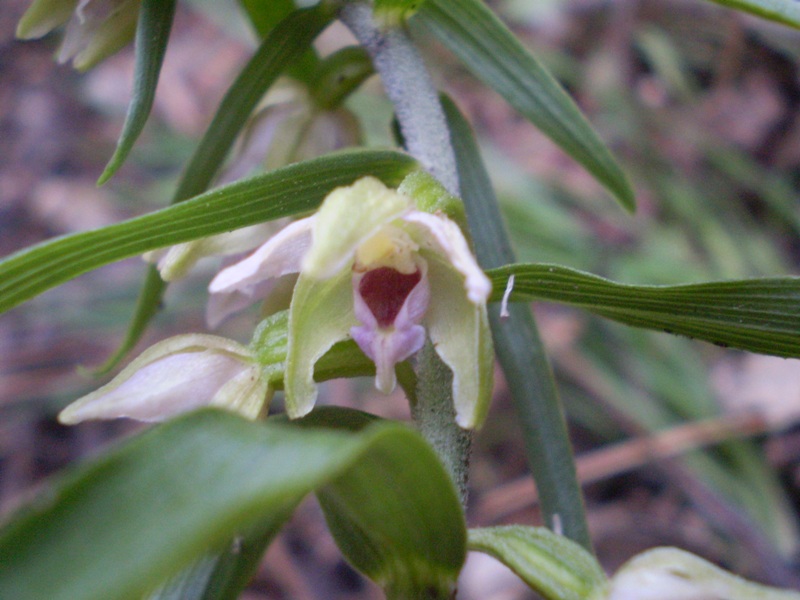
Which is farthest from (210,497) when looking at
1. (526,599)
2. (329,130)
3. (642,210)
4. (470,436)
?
(642,210)

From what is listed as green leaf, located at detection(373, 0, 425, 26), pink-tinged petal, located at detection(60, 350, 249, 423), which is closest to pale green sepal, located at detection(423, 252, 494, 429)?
pink-tinged petal, located at detection(60, 350, 249, 423)

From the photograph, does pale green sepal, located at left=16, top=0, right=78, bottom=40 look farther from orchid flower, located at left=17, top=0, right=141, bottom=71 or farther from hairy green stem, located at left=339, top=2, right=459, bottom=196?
hairy green stem, located at left=339, top=2, right=459, bottom=196

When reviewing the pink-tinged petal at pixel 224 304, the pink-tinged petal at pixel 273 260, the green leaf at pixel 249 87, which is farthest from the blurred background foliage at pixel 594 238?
the pink-tinged petal at pixel 273 260

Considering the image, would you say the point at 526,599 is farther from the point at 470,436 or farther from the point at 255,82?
the point at 255,82

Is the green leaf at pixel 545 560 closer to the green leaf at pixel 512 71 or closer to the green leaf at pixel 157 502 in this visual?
the green leaf at pixel 157 502

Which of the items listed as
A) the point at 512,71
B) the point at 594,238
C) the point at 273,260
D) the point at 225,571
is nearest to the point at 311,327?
the point at 273,260

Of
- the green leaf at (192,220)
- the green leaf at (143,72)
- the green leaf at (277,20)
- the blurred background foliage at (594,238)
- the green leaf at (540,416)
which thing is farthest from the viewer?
the blurred background foliage at (594,238)
